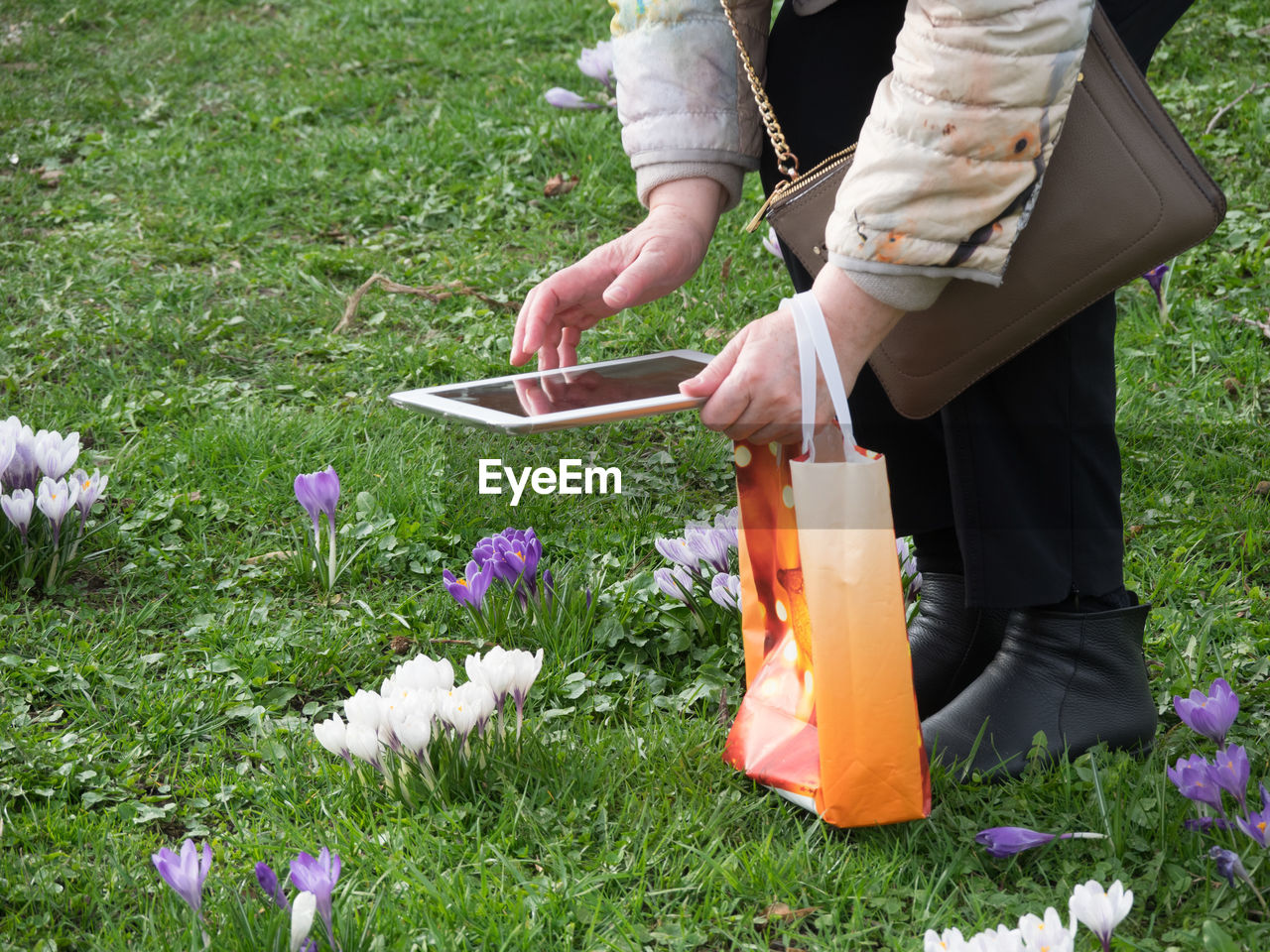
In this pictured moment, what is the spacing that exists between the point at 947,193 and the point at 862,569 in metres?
0.52

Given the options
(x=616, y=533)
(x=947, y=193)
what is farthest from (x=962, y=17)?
(x=616, y=533)

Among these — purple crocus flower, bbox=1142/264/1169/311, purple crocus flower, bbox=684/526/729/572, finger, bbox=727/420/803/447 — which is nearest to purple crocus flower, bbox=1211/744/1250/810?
finger, bbox=727/420/803/447

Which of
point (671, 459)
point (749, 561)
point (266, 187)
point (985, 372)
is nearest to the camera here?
point (985, 372)

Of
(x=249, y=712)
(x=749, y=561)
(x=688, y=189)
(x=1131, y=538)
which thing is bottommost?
(x=1131, y=538)

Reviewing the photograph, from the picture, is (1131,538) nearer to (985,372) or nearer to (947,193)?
(985,372)

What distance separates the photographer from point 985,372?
1.80 metres

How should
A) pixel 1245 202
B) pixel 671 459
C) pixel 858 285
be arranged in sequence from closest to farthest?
pixel 858 285 → pixel 671 459 → pixel 1245 202

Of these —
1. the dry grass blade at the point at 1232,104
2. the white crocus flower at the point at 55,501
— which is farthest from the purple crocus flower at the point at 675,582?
the dry grass blade at the point at 1232,104

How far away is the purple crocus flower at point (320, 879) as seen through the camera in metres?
1.49

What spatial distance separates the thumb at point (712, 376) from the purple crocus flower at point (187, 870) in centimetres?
88

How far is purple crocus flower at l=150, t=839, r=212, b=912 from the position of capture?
5.09 feet

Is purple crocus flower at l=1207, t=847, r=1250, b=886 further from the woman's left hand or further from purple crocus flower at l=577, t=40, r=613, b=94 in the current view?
purple crocus flower at l=577, t=40, r=613, b=94

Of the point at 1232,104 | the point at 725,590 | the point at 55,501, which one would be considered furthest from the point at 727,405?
the point at 1232,104

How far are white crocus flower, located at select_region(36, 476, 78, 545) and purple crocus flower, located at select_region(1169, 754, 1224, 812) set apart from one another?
2150 millimetres
